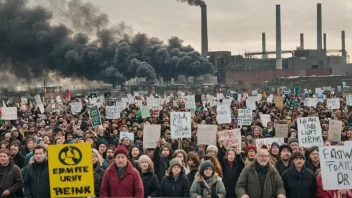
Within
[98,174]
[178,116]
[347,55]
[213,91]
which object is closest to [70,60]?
[213,91]

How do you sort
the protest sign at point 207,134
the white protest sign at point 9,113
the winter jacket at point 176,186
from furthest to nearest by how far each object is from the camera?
the white protest sign at point 9,113
the protest sign at point 207,134
the winter jacket at point 176,186

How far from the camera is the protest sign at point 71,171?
828 centimetres

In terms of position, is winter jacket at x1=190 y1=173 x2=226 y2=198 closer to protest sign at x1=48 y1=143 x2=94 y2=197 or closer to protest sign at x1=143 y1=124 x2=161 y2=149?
protest sign at x1=48 y1=143 x2=94 y2=197

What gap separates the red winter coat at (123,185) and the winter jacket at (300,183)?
1674 mm

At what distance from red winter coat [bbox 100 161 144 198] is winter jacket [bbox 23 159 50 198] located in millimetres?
966

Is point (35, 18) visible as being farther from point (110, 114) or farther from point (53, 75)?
point (110, 114)

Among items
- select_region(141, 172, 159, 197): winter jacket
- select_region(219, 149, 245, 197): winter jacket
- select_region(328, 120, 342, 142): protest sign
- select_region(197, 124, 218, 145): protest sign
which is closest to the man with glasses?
select_region(141, 172, 159, 197): winter jacket

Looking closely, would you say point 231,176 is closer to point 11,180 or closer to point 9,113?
point 11,180

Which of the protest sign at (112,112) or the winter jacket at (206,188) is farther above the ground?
the protest sign at (112,112)

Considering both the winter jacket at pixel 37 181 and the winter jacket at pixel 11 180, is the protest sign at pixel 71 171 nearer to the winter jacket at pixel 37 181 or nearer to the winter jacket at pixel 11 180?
the winter jacket at pixel 37 181

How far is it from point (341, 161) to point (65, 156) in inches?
113

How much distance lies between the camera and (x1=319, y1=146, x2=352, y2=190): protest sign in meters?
8.11

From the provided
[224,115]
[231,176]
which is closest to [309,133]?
[231,176]

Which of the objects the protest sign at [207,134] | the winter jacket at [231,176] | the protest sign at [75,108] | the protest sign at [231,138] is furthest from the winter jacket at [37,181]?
the protest sign at [75,108]
